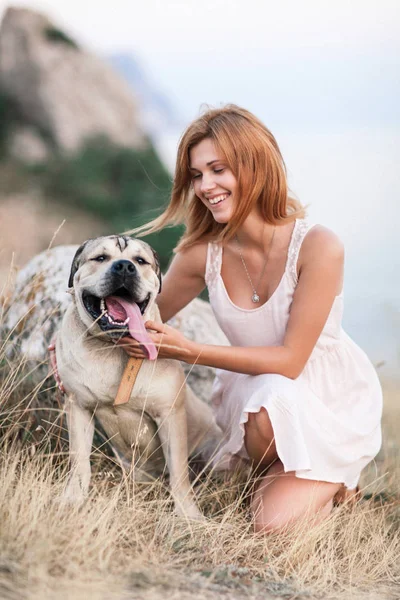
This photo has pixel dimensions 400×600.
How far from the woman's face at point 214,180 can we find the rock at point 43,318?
0.82 m

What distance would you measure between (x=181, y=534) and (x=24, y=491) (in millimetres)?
634

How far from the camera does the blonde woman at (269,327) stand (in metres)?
3.22

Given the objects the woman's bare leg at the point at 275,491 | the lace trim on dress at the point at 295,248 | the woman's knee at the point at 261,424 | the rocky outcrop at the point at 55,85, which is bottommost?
the woman's bare leg at the point at 275,491

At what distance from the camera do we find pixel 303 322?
3324 millimetres

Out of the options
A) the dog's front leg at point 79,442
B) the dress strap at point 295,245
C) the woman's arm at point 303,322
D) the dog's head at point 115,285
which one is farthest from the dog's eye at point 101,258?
the dress strap at point 295,245

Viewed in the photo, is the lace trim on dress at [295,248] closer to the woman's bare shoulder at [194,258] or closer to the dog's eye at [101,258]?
the woman's bare shoulder at [194,258]

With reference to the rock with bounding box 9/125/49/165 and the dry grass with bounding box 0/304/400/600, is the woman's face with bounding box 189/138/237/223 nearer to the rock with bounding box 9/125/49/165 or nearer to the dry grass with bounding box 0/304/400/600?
the dry grass with bounding box 0/304/400/600

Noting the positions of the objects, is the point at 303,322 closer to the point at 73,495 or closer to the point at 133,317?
the point at 133,317

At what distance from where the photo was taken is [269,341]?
140 inches

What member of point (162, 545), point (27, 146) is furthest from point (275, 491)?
point (27, 146)

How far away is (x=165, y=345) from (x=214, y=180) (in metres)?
0.84

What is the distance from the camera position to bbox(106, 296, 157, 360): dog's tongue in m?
2.94

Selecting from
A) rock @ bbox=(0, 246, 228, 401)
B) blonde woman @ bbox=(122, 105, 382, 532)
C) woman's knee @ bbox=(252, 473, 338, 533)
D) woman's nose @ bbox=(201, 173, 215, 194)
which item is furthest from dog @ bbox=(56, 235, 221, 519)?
rock @ bbox=(0, 246, 228, 401)

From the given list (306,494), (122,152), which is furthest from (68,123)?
(306,494)
